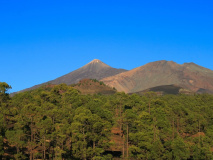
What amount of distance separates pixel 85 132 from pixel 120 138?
2981 cm

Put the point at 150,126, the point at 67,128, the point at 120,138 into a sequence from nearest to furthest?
the point at 67,128 < the point at 150,126 < the point at 120,138

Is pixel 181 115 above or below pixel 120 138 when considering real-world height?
above

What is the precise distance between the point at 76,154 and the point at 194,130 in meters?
46.0

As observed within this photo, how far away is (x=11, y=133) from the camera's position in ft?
209

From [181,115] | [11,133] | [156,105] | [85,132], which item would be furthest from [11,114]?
[181,115]

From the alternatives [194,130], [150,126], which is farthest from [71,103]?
[194,130]

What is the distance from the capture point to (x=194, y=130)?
96.6 meters

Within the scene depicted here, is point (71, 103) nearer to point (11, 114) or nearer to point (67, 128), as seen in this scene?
point (11, 114)

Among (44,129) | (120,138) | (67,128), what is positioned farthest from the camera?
(120,138)

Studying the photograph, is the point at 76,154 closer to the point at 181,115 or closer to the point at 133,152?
the point at 133,152

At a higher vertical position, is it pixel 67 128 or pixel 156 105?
pixel 156 105

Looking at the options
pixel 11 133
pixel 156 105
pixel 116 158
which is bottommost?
pixel 116 158

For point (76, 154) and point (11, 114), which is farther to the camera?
point (11, 114)

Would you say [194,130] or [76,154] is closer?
[76,154]
